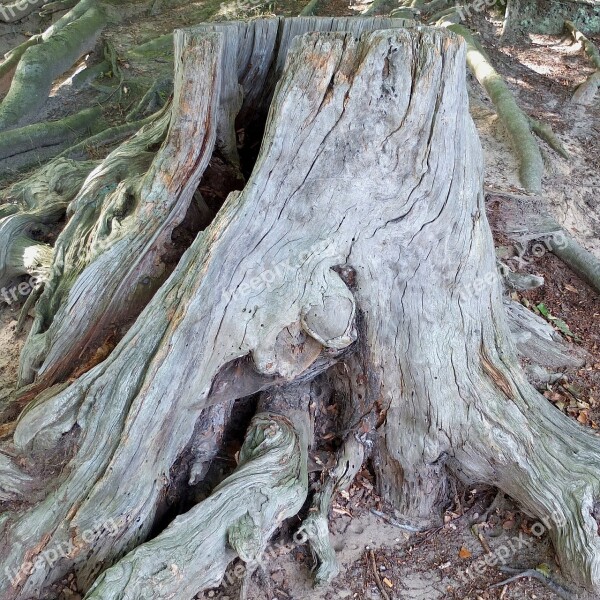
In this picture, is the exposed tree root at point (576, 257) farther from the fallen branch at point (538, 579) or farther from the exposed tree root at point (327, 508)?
the exposed tree root at point (327, 508)

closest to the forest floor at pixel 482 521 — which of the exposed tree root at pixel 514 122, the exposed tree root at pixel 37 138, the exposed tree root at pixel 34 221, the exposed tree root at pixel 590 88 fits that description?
the exposed tree root at pixel 514 122

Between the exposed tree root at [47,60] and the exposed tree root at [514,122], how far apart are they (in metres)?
5.64

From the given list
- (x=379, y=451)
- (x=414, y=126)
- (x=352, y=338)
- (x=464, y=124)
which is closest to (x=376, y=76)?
(x=414, y=126)

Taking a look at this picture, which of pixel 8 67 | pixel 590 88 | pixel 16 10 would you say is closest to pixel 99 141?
pixel 8 67

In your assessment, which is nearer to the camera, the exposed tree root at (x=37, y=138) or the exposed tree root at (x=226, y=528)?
the exposed tree root at (x=226, y=528)

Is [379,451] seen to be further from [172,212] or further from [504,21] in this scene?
[504,21]

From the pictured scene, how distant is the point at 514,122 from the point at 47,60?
6418 millimetres

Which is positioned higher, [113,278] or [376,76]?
[376,76]

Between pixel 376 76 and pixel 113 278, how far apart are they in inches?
72.2

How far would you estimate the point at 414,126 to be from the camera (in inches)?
117

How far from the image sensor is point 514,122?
6770 mm

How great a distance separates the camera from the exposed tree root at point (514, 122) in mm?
6156

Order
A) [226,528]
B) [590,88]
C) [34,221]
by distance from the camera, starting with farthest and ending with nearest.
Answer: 1. [590,88]
2. [34,221]
3. [226,528]

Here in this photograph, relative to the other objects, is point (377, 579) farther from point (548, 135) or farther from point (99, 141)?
point (99, 141)
